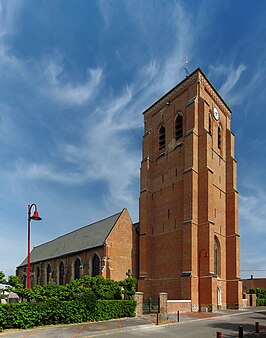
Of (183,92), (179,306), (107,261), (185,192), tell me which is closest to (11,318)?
(179,306)

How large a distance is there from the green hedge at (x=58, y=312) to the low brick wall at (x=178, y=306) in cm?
442

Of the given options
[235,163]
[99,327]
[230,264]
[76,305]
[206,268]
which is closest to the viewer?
[99,327]

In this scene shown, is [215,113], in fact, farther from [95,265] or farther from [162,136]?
[95,265]

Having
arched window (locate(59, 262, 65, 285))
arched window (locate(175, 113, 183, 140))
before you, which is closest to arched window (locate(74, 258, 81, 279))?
arched window (locate(59, 262, 65, 285))

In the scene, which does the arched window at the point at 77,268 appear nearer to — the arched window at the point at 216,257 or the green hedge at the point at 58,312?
the arched window at the point at 216,257

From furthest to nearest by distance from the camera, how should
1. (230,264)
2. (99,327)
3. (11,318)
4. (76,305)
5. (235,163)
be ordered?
(235,163) → (230,264) → (76,305) → (99,327) → (11,318)

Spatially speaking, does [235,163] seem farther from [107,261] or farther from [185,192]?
[107,261]

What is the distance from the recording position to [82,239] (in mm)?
46531

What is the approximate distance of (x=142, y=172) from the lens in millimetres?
41906

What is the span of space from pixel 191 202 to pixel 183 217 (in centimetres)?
197

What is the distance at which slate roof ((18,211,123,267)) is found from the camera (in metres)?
41.1

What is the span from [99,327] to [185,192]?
1860cm

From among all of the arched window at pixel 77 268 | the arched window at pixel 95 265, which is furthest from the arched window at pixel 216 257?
the arched window at pixel 77 268

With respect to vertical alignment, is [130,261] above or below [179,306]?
above
